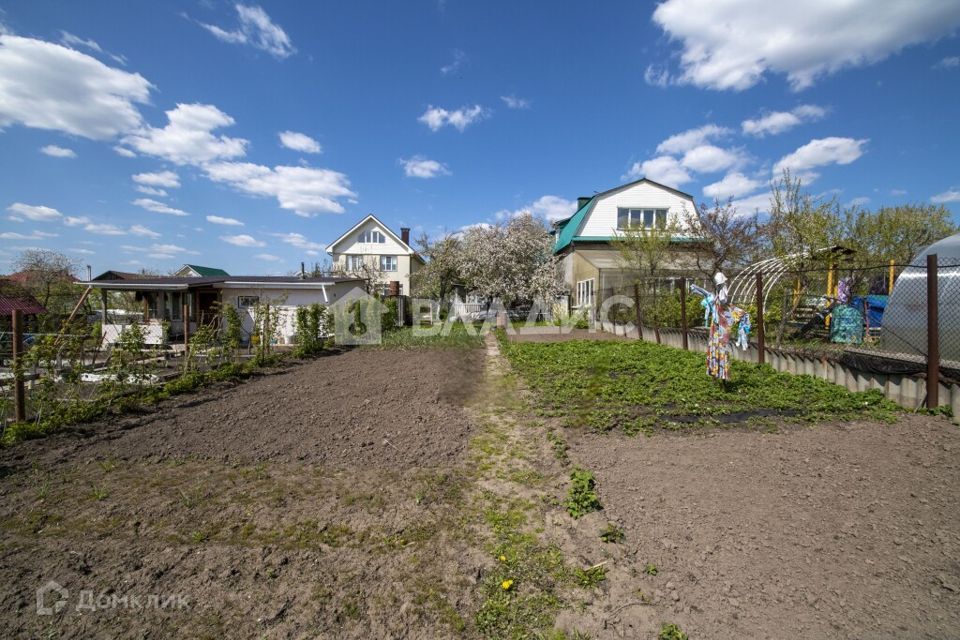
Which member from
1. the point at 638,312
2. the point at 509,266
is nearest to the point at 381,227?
the point at 509,266

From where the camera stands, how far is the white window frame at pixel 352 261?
33.1 metres

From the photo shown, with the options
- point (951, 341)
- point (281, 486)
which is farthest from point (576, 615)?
point (951, 341)

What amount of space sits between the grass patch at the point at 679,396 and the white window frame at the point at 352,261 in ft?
88.1

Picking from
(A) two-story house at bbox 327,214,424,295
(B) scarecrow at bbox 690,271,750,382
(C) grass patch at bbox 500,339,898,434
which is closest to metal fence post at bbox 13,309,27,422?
(C) grass patch at bbox 500,339,898,434

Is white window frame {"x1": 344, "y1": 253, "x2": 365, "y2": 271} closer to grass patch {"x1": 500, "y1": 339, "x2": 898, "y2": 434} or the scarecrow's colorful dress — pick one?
grass patch {"x1": 500, "y1": 339, "x2": 898, "y2": 434}

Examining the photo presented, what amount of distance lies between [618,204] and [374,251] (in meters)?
18.6

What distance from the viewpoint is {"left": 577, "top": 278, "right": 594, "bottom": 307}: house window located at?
20295mm

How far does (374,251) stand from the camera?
33.5m

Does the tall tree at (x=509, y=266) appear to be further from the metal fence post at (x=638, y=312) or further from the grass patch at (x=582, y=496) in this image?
the grass patch at (x=582, y=496)

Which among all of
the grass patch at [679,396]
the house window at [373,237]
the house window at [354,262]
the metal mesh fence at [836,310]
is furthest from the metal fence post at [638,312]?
the house window at [373,237]

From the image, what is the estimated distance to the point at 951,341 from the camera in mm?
5363

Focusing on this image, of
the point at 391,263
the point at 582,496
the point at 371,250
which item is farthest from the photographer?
the point at 391,263

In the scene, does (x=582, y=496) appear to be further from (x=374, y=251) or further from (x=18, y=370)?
(x=374, y=251)

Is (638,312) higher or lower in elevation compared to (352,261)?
lower
